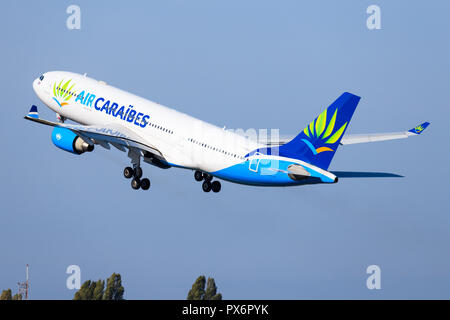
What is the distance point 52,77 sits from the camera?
9262 cm

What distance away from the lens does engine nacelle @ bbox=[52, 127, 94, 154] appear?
8538 cm

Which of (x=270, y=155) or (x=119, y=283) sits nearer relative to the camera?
(x=270, y=155)

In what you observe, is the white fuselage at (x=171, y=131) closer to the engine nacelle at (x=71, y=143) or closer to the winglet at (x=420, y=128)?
the engine nacelle at (x=71, y=143)

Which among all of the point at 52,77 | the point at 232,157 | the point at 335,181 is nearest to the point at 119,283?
the point at 52,77

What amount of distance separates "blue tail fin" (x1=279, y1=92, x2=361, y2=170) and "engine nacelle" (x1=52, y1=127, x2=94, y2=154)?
1790 centimetres

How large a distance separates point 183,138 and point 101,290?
34657mm

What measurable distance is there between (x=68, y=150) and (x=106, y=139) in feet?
13.8

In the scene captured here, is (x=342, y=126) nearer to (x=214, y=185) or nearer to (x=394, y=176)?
(x=394, y=176)

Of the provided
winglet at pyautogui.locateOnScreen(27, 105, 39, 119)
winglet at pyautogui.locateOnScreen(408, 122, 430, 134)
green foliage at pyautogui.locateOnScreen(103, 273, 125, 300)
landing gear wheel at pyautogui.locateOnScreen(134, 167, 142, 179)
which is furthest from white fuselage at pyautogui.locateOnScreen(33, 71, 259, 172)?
green foliage at pyautogui.locateOnScreen(103, 273, 125, 300)

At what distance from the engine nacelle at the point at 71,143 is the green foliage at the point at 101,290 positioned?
25.2 m

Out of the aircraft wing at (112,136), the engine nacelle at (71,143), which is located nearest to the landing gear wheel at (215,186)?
the aircraft wing at (112,136)

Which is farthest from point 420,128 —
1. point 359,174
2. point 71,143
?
point 71,143

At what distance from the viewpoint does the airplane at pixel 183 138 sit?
73.2 m

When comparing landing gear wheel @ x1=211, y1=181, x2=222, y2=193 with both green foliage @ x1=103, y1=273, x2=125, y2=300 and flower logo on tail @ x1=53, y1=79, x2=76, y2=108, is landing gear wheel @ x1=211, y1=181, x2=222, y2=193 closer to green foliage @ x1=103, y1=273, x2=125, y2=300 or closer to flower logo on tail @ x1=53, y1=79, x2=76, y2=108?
flower logo on tail @ x1=53, y1=79, x2=76, y2=108
